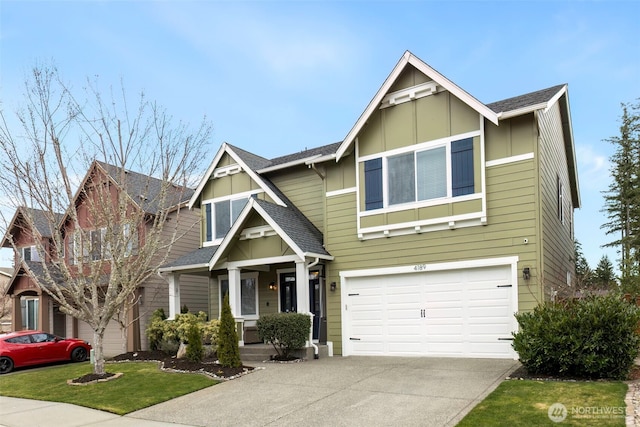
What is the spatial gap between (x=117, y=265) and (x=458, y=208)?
825cm

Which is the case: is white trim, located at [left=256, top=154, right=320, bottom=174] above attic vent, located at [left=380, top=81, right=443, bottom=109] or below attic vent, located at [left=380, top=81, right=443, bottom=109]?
below

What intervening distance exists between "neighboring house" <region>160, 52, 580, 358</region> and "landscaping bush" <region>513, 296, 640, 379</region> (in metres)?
2.11

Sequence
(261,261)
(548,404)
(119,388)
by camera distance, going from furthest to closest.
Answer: (261,261) → (119,388) → (548,404)

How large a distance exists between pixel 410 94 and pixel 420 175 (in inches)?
85.8

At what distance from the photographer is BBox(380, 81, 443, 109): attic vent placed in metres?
13.1

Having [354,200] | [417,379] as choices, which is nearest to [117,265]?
[354,200]

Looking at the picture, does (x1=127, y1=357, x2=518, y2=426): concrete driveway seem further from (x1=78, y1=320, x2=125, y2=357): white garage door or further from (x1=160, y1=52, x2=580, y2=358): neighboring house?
(x1=78, y1=320, x2=125, y2=357): white garage door

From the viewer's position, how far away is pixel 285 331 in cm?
1298

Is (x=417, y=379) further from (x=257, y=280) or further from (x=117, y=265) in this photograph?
(x=257, y=280)

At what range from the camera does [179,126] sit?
46.3 feet

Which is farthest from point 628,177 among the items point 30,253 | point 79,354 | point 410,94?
point 30,253

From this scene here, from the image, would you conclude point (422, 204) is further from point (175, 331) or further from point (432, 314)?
point (175, 331)

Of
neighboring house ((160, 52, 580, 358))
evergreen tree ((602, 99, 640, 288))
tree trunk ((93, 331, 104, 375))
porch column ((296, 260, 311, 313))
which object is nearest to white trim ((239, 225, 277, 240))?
neighboring house ((160, 52, 580, 358))

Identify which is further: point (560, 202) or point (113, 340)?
point (113, 340)
